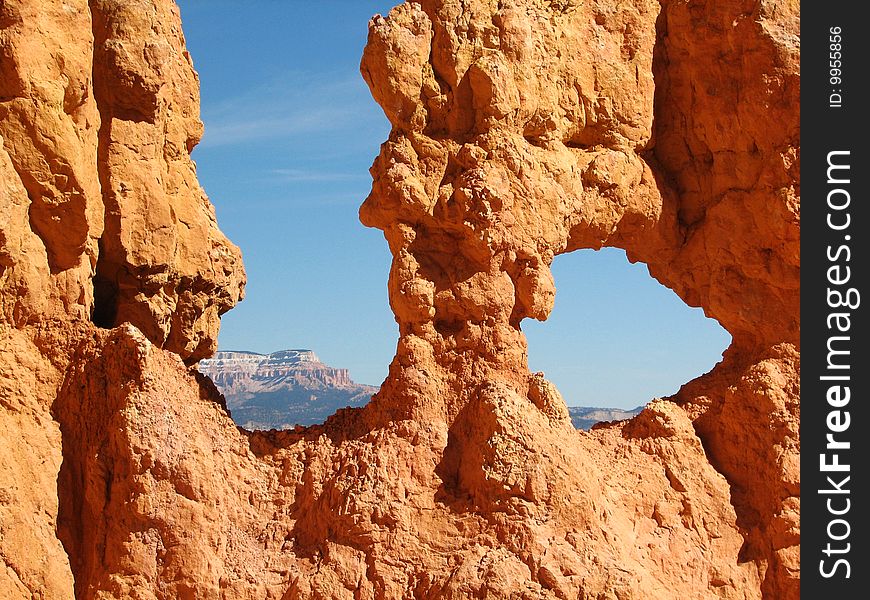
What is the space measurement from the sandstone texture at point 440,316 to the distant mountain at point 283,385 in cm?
4093

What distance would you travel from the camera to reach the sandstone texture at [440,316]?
1077cm

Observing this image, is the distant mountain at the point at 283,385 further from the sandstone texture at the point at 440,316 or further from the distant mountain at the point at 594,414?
the sandstone texture at the point at 440,316

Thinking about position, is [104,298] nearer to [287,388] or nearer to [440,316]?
[440,316]

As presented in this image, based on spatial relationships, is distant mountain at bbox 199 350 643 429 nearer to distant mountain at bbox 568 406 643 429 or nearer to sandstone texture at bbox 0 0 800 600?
distant mountain at bbox 568 406 643 429

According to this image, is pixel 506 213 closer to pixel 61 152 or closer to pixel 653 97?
pixel 653 97

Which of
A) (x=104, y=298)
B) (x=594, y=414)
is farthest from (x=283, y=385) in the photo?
(x=104, y=298)

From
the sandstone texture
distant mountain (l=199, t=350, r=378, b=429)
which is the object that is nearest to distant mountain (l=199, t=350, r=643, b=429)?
distant mountain (l=199, t=350, r=378, b=429)

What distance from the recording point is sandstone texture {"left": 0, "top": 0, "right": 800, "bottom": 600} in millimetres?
10766

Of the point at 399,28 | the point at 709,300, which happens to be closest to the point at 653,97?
the point at 709,300

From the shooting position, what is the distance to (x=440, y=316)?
12156 mm

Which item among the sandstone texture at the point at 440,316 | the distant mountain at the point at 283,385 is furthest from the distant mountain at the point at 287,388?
the sandstone texture at the point at 440,316

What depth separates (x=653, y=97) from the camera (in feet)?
45.3

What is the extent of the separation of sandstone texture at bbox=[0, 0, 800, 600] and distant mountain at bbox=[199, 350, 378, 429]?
134ft

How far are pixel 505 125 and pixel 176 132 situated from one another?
3055mm
